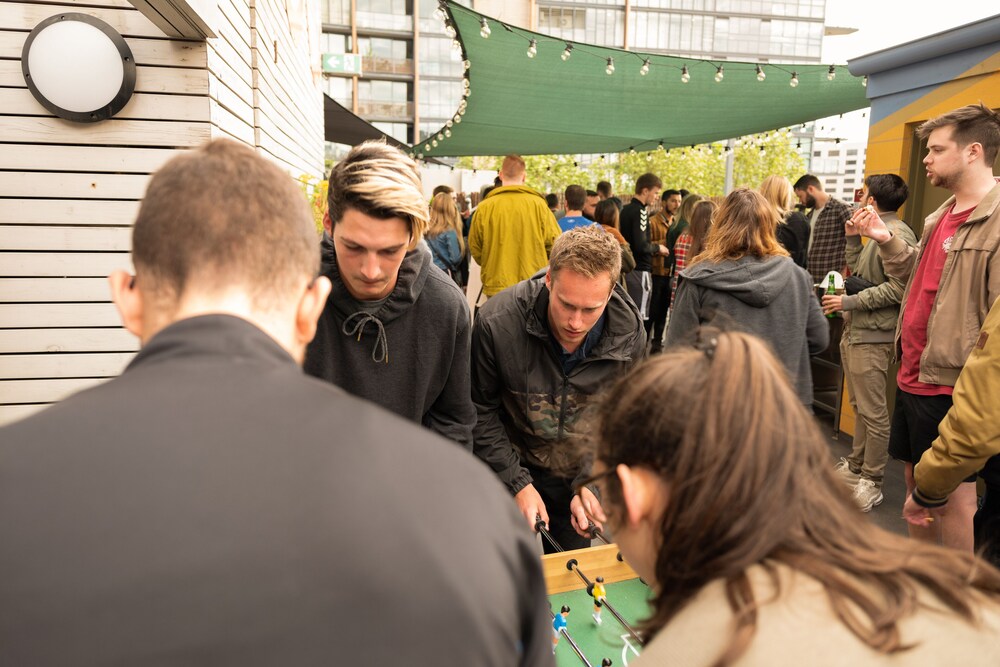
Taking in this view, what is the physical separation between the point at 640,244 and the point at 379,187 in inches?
236

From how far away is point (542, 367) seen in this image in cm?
258

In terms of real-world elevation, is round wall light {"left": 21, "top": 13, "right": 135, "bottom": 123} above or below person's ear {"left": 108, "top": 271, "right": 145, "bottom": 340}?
above

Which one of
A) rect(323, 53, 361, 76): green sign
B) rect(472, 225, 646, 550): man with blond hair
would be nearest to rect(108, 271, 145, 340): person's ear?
rect(472, 225, 646, 550): man with blond hair

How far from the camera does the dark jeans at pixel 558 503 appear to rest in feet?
8.96

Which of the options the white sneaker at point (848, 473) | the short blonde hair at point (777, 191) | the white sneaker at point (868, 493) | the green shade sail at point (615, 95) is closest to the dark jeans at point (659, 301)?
the short blonde hair at point (777, 191)

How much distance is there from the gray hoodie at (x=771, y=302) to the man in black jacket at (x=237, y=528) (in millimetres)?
2756

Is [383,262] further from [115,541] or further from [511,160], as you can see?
[511,160]

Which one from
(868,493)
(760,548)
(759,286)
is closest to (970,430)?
(759,286)

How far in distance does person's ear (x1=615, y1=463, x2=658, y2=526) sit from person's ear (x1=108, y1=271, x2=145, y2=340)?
748 millimetres

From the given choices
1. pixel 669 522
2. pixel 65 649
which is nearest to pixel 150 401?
pixel 65 649

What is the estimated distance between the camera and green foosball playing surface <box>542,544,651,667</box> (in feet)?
6.08

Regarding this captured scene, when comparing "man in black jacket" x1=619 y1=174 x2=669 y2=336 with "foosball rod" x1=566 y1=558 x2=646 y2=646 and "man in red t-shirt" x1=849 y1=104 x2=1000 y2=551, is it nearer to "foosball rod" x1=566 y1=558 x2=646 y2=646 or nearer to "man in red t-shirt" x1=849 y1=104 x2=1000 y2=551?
"man in red t-shirt" x1=849 y1=104 x2=1000 y2=551

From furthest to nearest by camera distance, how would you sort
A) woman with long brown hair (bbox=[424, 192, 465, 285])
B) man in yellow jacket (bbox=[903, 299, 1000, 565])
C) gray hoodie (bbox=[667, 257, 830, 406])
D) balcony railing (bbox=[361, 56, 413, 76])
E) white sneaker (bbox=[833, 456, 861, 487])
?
balcony railing (bbox=[361, 56, 413, 76]) < woman with long brown hair (bbox=[424, 192, 465, 285]) < white sneaker (bbox=[833, 456, 861, 487]) < gray hoodie (bbox=[667, 257, 830, 406]) < man in yellow jacket (bbox=[903, 299, 1000, 565])

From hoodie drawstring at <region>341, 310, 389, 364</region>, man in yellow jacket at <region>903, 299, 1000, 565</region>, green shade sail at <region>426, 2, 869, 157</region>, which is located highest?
green shade sail at <region>426, 2, 869, 157</region>
